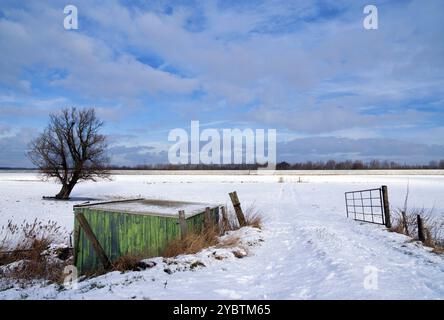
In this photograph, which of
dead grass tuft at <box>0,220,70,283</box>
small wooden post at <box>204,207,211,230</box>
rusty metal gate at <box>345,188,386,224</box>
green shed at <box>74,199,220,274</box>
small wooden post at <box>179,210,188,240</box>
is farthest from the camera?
rusty metal gate at <box>345,188,386,224</box>

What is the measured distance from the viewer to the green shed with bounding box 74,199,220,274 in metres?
9.76

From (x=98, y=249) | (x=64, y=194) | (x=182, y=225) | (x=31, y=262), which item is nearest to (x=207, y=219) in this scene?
(x=182, y=225)

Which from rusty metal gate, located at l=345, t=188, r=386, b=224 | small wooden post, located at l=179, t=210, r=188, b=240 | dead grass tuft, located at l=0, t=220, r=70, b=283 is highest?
small wooden post, located at l=179, t=210, r=188, b=240

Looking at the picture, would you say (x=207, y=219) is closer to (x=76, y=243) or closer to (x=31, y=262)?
(x=76, y=243)

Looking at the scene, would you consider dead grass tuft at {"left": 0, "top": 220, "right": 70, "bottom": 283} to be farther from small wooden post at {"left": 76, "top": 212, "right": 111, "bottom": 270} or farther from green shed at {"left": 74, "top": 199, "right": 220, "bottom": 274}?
small wooden post at {"left": 76, "top": 212, "right": 111, "bottom": 270}

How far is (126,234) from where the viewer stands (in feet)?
34.0

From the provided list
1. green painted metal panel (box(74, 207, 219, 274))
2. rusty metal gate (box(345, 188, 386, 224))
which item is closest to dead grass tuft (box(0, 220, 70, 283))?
green painted metal panel (box(74, 207, 219, 274))

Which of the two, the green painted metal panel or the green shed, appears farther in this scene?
the green painted metal panel

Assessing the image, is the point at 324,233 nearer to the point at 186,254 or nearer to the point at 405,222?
the point at 405,222

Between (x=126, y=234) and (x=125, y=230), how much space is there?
126 mm

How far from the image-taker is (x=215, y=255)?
26.5 ft

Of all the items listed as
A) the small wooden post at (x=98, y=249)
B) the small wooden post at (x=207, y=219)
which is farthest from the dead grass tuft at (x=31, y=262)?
the small wooden post at (x=207, y=219)
